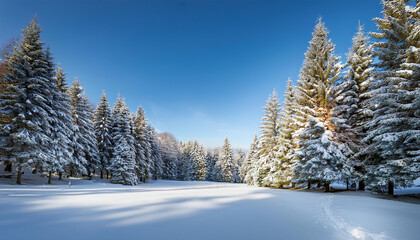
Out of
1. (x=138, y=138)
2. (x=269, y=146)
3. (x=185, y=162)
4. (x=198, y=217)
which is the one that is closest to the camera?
(x=198, y=217)

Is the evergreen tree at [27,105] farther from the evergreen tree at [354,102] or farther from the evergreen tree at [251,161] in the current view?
the evergreen tree at [354,102]

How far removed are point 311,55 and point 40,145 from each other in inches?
994

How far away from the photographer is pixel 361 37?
15539 mm

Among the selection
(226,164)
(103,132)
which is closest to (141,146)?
(103,132)

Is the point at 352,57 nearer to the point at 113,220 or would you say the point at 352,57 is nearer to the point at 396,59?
the point at 396,59

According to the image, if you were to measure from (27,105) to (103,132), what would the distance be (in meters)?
13.5

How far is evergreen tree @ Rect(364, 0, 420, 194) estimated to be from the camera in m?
9.88

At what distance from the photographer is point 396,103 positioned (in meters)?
10.3

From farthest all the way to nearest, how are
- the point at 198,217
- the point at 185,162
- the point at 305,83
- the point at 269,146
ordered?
1. the point at 185,162
2. the point at 269,146
3. the point at 305,83
4. the point at 198,217

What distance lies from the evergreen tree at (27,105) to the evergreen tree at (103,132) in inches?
450

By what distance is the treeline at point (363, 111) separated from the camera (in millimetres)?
10266

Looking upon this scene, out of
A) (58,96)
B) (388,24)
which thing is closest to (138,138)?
(58,96)

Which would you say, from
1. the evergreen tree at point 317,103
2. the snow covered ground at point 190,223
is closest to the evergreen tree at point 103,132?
the snow covered ground at point 190,223

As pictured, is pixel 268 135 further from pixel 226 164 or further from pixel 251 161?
pixel 226 164
